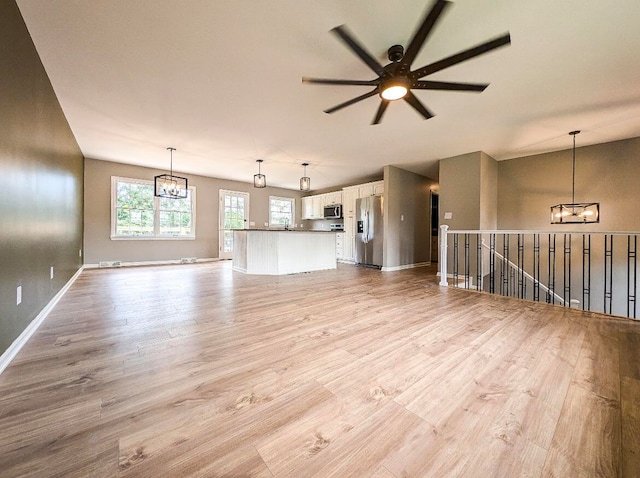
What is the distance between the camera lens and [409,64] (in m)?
1.89

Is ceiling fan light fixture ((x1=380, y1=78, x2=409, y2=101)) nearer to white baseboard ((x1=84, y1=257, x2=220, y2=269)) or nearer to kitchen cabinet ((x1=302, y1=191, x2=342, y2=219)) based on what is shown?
kitchen cabinet ((x1=302, y1=191, x2=342, y2=219))

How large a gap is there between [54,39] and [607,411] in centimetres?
458

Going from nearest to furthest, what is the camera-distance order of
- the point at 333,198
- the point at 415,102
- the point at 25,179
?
1. the point at 25,179
2. the point at 415,102
3. the point at 333,198

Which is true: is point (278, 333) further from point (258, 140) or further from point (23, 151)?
point (258, 140)

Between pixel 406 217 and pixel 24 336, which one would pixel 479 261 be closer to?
pixel 406 217

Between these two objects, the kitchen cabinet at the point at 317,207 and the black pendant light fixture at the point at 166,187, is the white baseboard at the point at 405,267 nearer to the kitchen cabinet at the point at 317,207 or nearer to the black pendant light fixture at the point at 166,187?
the kitchen cabinet at the point at 317,207

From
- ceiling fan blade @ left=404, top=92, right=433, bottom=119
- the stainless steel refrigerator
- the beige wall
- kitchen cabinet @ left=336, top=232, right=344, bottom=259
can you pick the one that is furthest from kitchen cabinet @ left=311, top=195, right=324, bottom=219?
ceiling fan blade @ left=404, top=92, right=433, bottom=119

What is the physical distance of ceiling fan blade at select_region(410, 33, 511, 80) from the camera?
154 centimetres

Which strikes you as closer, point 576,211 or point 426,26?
point 426,26

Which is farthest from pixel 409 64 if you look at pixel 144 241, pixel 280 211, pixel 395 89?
pixel 280 211

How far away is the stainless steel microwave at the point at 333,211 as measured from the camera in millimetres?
7769

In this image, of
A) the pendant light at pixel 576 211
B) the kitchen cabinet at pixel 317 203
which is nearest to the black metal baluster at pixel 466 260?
the pendant light at pixel 576 211

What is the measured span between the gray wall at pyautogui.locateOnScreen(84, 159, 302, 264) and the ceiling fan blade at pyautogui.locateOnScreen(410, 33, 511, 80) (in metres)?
6.67

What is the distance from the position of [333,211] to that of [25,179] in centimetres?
661
